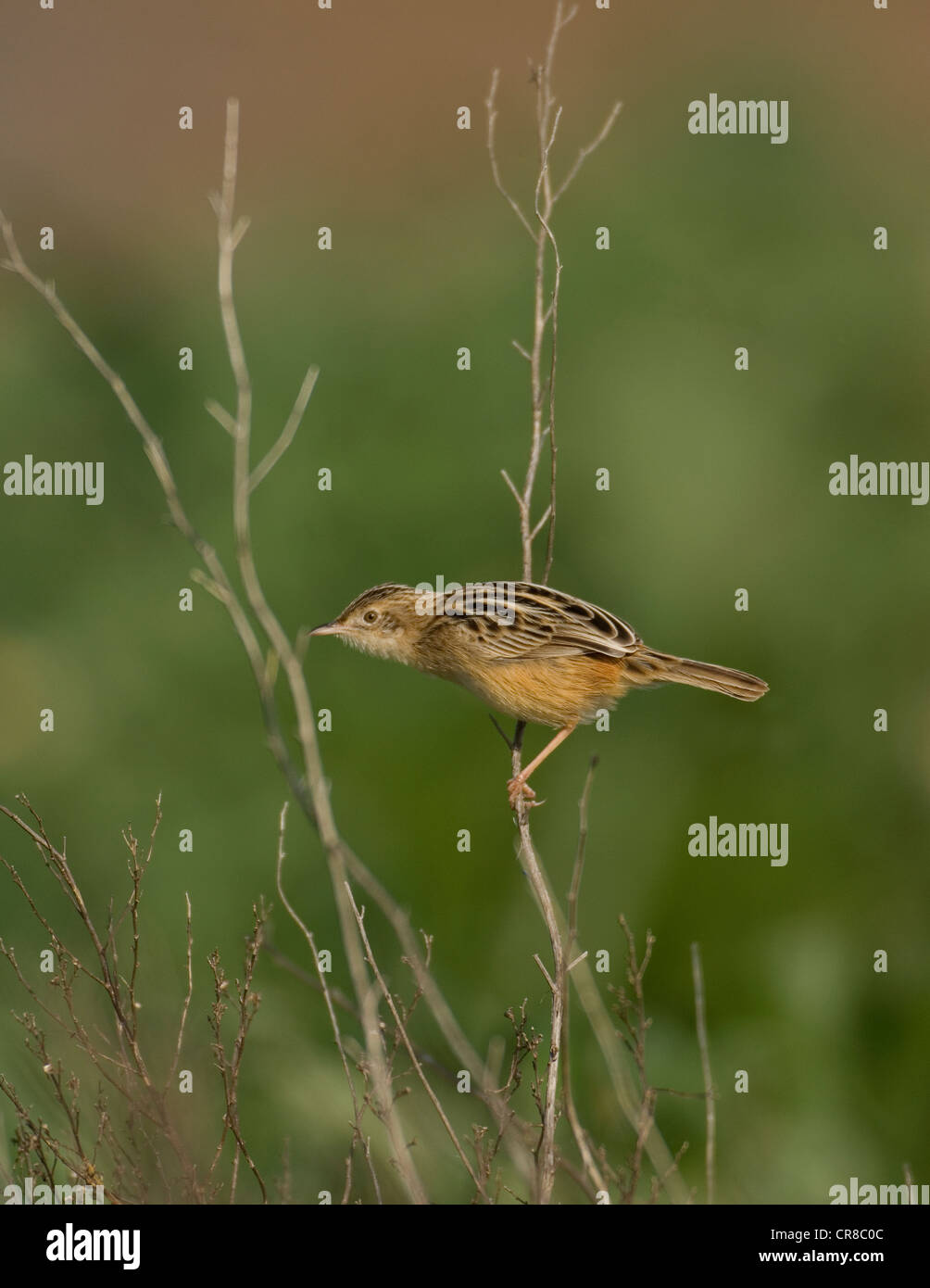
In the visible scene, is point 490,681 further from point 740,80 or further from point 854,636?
point 740,80

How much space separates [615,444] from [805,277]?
2.15m

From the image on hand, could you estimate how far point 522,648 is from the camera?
5664 mm

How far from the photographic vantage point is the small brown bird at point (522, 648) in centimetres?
566

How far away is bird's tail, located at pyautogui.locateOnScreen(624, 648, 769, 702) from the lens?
234 inches

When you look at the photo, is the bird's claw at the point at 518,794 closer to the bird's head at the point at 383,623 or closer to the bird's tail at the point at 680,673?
the bird's tail at the point at 680,673

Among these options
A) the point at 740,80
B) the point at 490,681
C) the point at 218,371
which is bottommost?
the point at 490,681

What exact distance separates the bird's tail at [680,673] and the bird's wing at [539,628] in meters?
0.19

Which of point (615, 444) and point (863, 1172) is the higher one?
point (615, 444)

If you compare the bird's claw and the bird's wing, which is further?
the bird's wing

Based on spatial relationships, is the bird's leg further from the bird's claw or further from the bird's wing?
the bird's wing

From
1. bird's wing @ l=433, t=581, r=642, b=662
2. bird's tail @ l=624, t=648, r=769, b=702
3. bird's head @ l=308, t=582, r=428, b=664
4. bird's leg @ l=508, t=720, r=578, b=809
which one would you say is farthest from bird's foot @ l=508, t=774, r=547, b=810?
bird's head @ l=308, t=582, r=428, b=664

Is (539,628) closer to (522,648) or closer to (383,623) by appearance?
(522,648)

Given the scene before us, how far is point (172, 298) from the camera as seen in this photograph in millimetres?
10094
